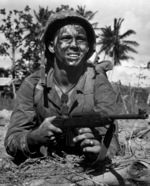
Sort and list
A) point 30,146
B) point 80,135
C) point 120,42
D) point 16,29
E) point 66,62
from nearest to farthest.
Result: point 80,135, point 30,146, point 66,62, point 16,29, point 120,42

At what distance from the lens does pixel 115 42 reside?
6050 cm

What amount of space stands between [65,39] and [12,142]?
1.29 meters

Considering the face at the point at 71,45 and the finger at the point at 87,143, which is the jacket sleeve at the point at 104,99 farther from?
the finger at the point at 87,143

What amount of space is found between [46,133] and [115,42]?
5865cm

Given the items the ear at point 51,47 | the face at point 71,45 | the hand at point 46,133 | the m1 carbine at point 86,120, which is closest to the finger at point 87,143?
the m1 carbine at point 86,120

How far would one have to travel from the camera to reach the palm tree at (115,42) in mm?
60931

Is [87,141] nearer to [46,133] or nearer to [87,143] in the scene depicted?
[87,143]

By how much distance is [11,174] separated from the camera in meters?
3.10

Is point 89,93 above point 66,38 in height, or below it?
below

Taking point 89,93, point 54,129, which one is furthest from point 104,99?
point 54,129

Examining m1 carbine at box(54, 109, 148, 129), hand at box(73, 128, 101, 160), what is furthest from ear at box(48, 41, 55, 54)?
hand at box(73, 128, 101, 160)

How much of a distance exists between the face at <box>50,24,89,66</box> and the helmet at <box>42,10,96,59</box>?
9 cm

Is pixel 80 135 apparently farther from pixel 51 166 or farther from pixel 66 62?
pixel 66 62

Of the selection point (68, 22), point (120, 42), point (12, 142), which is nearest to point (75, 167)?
point (12, 142)
